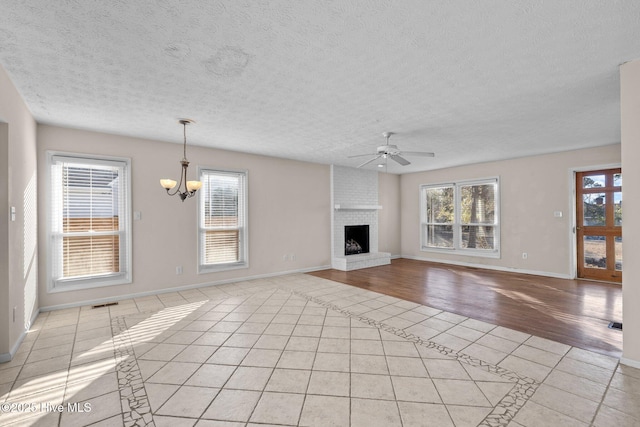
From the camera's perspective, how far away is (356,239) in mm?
7844

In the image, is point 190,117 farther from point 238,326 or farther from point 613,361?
point 613,361

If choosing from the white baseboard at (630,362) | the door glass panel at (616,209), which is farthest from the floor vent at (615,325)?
the door glass panel at (616,209)

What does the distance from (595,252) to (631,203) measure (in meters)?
4.18

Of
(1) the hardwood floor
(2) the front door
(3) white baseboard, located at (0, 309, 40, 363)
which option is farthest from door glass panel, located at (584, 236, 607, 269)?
(3) white baseboard, located at (0, 309, 40, 363)

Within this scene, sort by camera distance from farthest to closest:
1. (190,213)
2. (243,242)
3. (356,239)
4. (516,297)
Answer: (356,239), (243,242), (190,213), (516,297)

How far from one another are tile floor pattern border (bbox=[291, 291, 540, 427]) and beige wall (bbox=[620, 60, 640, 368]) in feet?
3.34

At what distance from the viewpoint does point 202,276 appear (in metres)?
5.26

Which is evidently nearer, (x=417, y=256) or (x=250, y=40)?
(x=250, y=40)

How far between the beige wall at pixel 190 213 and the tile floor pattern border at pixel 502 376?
3.31 metres

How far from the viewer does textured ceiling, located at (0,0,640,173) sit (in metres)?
1.82

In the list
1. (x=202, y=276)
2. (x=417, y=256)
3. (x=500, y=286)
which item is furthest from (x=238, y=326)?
(x=417, y=256)

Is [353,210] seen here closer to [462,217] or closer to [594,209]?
[462,217]

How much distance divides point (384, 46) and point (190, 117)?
260cm

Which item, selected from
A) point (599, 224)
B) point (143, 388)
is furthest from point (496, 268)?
point (143, 388)
